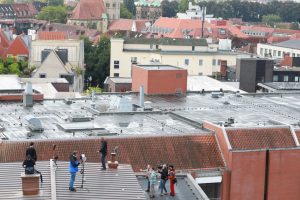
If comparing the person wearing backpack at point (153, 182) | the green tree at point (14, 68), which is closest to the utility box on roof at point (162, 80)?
the person wearing backpack at point (153, 182)

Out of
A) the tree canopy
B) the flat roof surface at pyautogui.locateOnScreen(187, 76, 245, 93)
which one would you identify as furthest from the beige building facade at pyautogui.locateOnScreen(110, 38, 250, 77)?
the flat roof surface at pyautogui.locateOnScreen(187, 76, 245, 93)

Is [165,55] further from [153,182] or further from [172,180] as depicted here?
[172,180]

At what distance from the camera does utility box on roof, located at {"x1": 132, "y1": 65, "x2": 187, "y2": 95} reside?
4978cm

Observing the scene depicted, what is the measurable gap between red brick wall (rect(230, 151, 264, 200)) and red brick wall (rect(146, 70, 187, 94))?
18043mm

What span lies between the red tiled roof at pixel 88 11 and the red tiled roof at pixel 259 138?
12824 cm

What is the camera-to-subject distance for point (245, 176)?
107ft

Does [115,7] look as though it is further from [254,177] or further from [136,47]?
[254,177]

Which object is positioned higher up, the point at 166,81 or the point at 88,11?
the point at 88,11

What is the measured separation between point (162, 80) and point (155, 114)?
9028mm

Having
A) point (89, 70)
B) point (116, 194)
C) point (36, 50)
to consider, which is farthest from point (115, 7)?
point (116, 194)

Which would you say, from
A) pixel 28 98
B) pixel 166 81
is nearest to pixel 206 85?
pixel 166 81

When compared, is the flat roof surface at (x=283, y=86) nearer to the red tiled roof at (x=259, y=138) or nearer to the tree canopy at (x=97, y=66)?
the red tiled roof at (x=259, y=138)

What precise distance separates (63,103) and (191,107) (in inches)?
322

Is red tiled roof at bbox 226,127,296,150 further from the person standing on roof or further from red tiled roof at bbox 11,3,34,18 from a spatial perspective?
red tiled roof at bbox 11,3,34,18
